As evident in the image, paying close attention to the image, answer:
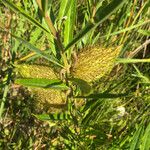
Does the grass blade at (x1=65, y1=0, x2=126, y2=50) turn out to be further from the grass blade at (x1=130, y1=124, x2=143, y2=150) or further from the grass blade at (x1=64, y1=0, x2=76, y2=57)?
the grass blade at (x1=130, y1=124, x2=143, y2=150)

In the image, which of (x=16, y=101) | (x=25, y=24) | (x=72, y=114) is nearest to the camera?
(x=72, y=114)

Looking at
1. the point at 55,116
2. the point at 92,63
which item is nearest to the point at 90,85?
the point at 92,63

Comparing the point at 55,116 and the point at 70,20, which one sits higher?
the point at 70,20

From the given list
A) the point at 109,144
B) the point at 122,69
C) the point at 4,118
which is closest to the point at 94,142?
the point at 109,144

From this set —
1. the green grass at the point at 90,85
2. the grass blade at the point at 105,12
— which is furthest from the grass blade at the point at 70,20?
the grass blade at the point at 105,12

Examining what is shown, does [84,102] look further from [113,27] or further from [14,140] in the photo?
[14,140]

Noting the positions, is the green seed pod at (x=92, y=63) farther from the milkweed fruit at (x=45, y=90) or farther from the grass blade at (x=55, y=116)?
the grass blade at (x=55, y=116)

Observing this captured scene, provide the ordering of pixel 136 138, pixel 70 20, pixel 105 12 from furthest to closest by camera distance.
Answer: pixel 136 138 → pixel 70 20 → pixel 105 12

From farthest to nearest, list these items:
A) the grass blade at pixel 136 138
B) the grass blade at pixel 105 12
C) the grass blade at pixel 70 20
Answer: the grass blade at pixel 136 138 < the grass blade at pixel 70 20 < the grass blade at pixel 105 12

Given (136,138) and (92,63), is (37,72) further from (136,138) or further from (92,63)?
(136,138)
